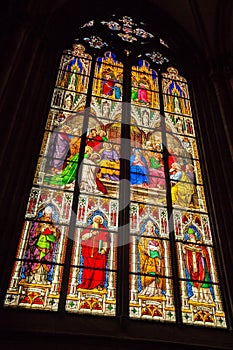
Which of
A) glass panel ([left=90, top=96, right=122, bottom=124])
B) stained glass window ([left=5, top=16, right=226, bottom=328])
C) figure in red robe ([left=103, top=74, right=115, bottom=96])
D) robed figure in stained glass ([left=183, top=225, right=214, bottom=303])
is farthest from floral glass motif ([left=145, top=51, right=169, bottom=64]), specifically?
robed figure in stained glass ([left=183, top=225, right=214, bottom=303])

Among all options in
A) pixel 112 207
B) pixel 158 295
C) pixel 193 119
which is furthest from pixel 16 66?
pixel 158 295

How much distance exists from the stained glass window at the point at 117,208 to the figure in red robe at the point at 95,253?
0.01m

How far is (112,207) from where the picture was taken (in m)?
5.43

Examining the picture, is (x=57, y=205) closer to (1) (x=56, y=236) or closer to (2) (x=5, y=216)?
(1) (x=56, y=236)

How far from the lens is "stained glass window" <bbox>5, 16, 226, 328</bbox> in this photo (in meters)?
4.61

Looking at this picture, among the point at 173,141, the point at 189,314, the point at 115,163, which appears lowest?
the point at 189,314

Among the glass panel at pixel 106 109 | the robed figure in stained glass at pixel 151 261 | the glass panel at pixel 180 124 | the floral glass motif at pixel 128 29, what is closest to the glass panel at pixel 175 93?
the glass panel at pixel 180 124

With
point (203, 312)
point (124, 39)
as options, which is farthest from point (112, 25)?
point (203, 312)

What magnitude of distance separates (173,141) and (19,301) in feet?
12.5

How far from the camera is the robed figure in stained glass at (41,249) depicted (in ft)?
15.0

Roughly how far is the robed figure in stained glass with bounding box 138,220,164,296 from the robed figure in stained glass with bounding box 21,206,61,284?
1.14 m

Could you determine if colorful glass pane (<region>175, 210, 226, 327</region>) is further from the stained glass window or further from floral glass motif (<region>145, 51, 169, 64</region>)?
floral glass motif (<region>145, 51, 169, 64</region>)

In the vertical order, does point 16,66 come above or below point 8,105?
above

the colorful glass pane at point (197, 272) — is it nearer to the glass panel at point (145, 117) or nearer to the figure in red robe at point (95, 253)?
the figure in red robe at point (95, 253)
